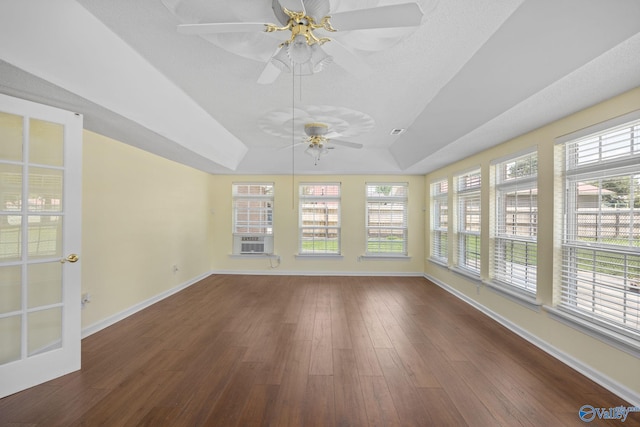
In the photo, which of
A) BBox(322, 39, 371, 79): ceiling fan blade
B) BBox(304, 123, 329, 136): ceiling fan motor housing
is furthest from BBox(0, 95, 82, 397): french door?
BBox(322, 39, 371, 79): ceiling fan blade

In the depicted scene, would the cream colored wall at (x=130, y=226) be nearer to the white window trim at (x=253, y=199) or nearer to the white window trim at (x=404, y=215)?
the white window trim at (x=253, y=199)

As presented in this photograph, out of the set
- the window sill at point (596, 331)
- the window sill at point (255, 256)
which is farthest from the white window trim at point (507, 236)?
the window sill at point (255, 256)

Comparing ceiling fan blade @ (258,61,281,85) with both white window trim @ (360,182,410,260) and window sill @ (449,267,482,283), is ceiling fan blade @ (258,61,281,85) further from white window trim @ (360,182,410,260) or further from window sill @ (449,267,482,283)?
white window trim @ (360,182,410,260)

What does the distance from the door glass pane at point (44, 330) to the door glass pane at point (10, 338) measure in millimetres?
53

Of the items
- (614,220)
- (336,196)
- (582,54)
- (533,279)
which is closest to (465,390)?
(533,279)

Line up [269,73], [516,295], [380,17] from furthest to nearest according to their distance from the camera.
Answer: [516,295] → [269,73] → [380,17]

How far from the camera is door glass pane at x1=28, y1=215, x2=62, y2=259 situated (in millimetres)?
2133

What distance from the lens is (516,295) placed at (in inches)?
123

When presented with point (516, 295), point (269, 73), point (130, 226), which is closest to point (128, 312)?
point (130, 226)

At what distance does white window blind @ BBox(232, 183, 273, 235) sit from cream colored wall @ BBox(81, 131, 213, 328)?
1151 millimetres

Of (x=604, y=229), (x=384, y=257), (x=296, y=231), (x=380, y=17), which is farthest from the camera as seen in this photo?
(x=296, y=231)

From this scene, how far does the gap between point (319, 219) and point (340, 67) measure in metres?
4.11

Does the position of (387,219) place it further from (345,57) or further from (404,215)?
(345,57)

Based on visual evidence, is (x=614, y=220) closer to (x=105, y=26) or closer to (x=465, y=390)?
(x=465, y=390)
